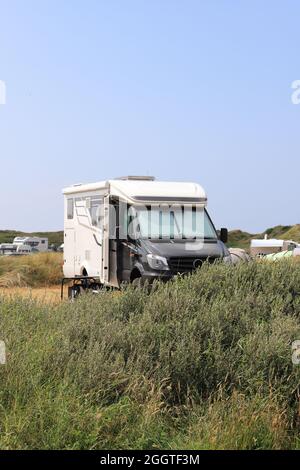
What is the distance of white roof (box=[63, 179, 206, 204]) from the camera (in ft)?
50.1

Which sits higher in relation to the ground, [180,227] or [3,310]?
[180,227]

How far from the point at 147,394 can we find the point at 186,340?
99 cm

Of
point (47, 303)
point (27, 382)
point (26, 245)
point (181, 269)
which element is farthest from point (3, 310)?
point (26, 245)

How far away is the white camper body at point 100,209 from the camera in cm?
1545

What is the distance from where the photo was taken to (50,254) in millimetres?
27406

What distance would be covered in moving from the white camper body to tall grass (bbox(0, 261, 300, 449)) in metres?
6.46

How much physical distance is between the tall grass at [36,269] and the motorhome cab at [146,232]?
8.06m

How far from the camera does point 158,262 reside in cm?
1427

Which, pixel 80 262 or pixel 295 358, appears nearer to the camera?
pixel 295 358

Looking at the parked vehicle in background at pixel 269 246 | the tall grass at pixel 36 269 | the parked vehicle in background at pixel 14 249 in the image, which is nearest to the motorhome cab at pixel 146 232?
the tall grass at pixel 36 269

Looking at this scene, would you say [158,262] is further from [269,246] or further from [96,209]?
[269,246]

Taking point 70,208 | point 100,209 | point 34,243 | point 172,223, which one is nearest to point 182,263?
point 172,223

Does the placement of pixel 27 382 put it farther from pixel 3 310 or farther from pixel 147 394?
pixel 3 310
